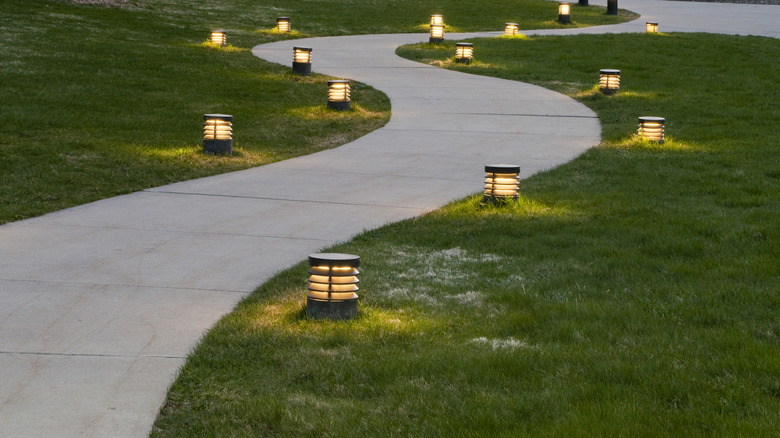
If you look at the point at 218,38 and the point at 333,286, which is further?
the point at 218,38

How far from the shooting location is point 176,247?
8.04 meters

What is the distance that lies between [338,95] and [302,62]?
4581 mm


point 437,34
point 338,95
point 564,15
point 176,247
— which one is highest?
point 564,15

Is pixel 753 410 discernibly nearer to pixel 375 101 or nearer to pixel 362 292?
pixel 362 292

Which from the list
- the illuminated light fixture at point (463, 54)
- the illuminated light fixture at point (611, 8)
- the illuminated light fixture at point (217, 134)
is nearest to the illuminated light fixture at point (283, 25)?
the illuminated light fixture at point (463, 54)

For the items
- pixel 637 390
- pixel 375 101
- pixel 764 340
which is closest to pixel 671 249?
pixel 764 340

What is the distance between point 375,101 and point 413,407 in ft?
45.0

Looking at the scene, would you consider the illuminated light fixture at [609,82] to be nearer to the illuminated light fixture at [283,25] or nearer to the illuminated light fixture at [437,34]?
the illuminated light fixture at [437,34]

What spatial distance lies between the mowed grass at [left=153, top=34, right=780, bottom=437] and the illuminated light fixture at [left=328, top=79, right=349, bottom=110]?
6.15m

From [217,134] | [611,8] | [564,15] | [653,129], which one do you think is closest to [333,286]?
[217,134]

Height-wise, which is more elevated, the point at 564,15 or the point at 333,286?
the point at 564,15

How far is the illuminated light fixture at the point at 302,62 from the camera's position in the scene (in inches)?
828

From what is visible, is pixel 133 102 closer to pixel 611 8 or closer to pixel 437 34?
pixel 437 34

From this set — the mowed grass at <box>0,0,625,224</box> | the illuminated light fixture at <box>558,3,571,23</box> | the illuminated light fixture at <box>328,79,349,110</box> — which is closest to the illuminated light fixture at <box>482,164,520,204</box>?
the mowed grass at <box>0,0,625,224</box>
